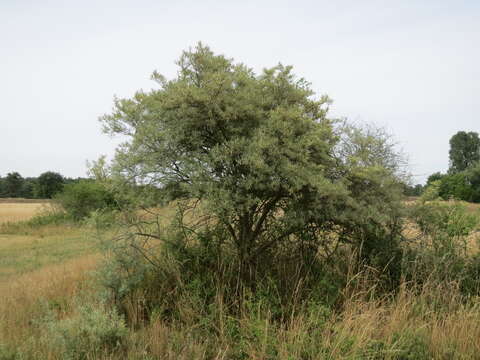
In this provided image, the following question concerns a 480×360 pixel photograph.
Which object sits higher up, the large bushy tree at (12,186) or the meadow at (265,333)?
the large bushy tree at (12,186)

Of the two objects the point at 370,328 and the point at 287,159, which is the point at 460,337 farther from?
the point at 287,159

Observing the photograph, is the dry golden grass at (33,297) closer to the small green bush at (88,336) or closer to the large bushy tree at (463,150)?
the small green bush at (88,336)

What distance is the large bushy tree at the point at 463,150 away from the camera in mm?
59812

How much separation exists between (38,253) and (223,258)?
400 inches

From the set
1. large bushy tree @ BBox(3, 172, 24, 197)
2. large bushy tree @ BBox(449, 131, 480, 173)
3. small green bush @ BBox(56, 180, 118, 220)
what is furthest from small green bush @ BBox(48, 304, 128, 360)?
large bushy tree @ BBox(3, 172, 24, 197)

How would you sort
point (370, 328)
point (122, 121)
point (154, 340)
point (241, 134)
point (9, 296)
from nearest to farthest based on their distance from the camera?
point (370, 328), point (154, 340), point (241, 134), point (122, 121), point (9, 296)

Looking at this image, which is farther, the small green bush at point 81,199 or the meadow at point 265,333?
the small green bush at point 81,199

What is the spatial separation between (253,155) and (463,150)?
67.2m

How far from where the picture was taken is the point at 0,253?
13.6m

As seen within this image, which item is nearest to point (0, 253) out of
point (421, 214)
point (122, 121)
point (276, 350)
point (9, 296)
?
point (9, 296)

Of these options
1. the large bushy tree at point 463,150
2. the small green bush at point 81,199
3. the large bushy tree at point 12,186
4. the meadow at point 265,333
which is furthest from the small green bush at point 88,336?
the large bushy tree at point 12,186

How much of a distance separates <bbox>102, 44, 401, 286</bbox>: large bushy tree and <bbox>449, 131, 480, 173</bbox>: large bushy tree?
63.9 m

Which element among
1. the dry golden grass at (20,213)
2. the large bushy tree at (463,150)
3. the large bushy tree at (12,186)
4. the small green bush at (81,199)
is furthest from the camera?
the large bushy tree at (12,186)

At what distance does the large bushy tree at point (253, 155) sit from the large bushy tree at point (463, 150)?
210 feet
